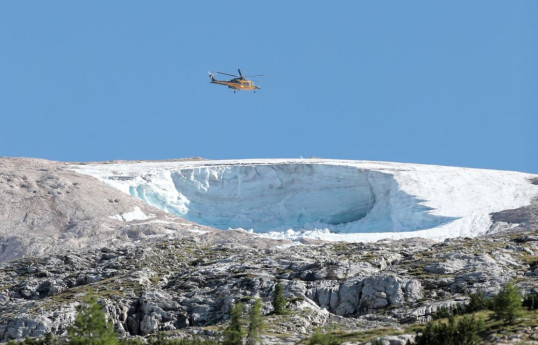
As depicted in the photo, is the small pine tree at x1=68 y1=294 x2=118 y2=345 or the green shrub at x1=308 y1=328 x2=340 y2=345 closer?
the small pine tree at x1=68 y1=294 x2=118 y2=345

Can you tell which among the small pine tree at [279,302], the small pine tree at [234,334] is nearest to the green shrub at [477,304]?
the small pine tree at [279,302]

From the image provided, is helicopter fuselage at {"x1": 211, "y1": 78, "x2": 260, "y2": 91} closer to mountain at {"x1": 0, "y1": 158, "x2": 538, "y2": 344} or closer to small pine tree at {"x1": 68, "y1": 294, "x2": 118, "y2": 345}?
mountain at {"x1": 0, "y1": 158, "x2": 538, "y2": 344}

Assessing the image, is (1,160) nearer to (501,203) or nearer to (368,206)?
(368,206)

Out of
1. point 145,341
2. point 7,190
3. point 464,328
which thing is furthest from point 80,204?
point 464,328

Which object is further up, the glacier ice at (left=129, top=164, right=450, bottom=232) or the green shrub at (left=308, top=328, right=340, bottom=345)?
the glacier ice at (left=129, top=164, right=450, bottom=232)

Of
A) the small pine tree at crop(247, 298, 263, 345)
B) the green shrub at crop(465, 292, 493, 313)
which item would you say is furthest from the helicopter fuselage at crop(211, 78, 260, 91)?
the small pine tree at crop(247, 298, 263, 345)

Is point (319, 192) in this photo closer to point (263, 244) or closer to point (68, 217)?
point (263, 244)
